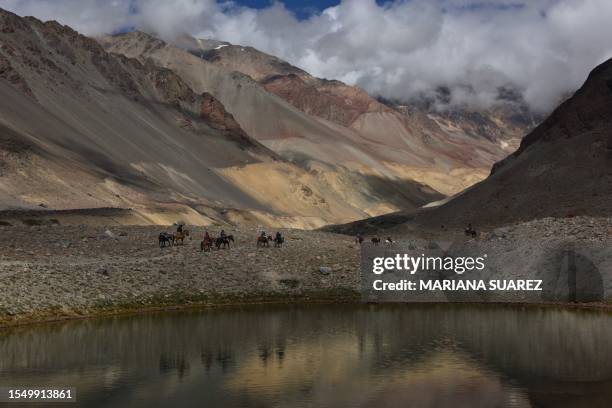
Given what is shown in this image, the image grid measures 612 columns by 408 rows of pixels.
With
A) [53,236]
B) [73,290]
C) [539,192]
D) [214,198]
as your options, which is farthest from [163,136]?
[73,290]

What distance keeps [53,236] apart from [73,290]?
1416cm

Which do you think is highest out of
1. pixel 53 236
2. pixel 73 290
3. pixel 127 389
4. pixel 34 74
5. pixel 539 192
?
pixel 34 74

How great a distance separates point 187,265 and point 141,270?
3.39m

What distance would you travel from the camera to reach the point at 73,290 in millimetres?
44875

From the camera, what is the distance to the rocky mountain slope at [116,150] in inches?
4338

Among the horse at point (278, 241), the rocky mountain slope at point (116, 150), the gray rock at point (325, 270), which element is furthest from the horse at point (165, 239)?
the rocky mountain slope at point (116, 150)

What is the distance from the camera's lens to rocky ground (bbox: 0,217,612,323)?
44188mm

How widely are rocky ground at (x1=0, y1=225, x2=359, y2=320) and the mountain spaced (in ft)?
98.4

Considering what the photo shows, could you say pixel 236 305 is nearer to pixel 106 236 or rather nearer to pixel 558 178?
pixel 106 236

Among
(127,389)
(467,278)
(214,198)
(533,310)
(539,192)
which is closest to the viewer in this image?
(127,389)

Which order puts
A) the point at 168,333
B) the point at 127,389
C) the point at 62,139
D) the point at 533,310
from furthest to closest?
the point at 62,139, the point at 533,310, the point at 168,333, the point at 127,389

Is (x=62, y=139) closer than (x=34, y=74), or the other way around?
(x=62, y=139)

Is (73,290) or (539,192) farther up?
(539,192)

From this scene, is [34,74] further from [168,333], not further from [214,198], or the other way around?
[168,333]
